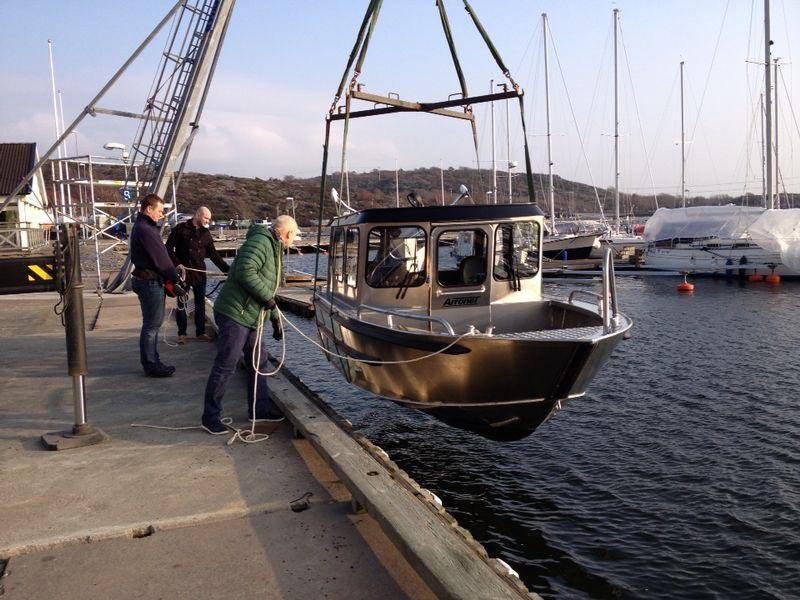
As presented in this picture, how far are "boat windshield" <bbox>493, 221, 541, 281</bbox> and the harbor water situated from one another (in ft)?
7.06

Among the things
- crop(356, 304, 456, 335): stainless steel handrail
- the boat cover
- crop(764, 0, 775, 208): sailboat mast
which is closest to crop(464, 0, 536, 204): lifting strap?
crop(356, 304, 456, 335): stainless steel handrail

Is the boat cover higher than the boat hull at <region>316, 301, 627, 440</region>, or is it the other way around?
the boat cover

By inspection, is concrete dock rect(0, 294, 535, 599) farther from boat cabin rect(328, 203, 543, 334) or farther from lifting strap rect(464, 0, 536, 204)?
lifting strap rect(464, 0, 536, 204)

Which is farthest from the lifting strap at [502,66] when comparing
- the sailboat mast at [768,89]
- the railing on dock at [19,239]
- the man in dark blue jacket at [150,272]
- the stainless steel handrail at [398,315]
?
the sailboat mast at [768,89]

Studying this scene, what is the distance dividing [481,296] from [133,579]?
5.35 metres

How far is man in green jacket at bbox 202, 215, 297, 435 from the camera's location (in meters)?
5.78

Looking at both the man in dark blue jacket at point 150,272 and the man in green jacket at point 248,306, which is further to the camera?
the man in dark blue jacket at point 150,272

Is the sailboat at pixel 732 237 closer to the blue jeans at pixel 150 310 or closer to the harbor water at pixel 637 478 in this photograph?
the harbor water at pixel 637 478

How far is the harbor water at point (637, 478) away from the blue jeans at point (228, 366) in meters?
2.15

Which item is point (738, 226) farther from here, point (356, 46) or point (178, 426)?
point (178, 426)

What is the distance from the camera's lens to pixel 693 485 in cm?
747

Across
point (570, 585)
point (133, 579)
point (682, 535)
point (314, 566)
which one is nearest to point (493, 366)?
point (570, 585)

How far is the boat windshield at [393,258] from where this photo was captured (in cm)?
793

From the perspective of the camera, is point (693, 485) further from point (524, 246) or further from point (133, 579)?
point (133, 579)
